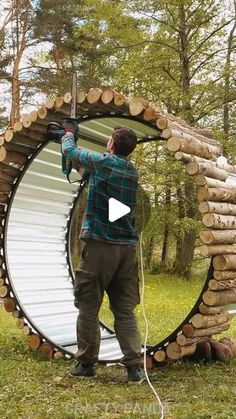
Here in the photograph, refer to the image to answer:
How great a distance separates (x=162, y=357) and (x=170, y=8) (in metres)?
13.3

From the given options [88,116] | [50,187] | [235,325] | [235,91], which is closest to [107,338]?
[50,187]

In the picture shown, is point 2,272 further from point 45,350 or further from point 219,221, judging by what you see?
point 219,221

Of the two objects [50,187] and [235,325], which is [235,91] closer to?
[235,325]

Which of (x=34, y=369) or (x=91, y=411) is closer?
(x=91, y=411)

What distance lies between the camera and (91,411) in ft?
Answer: 12.9

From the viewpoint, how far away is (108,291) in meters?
5.01

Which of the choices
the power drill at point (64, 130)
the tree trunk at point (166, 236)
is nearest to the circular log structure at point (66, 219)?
the power drill at point (64, 130)

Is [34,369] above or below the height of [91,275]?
below

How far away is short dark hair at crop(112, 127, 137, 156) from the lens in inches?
187

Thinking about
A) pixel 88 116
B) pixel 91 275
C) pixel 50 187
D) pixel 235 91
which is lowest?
pixel 91 275

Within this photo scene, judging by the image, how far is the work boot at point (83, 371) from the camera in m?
4.99

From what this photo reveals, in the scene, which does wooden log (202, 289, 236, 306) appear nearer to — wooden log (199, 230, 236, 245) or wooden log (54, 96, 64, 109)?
wooden log (199, 230, 236, 245)

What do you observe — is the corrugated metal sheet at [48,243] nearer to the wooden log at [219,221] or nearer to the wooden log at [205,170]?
the wooden log at [205,170]

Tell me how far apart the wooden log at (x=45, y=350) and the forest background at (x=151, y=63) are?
991 cm
